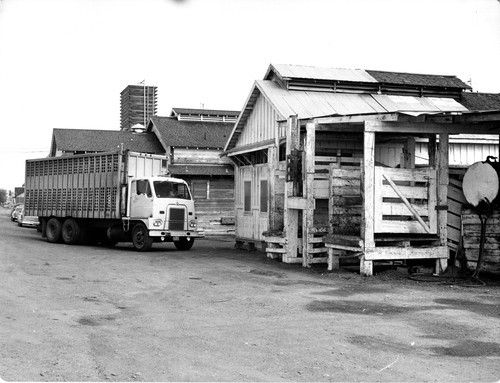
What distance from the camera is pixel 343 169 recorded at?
1630 cm

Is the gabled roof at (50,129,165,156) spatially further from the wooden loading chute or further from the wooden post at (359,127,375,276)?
the wooden post at (359,127,375,276)

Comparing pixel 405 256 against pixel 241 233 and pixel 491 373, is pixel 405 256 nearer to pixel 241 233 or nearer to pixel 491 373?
pixel 491 373

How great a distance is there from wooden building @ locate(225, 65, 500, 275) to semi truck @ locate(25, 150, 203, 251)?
2793 millimetres

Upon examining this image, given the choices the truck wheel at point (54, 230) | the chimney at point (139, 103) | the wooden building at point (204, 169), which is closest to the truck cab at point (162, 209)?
the truck wheel at point (54, 230)

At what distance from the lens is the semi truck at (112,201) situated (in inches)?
889

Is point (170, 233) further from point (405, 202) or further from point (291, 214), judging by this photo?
point (405, 202)

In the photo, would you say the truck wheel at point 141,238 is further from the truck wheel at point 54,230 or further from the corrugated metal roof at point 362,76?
the corrugated metal roof at point 362,76

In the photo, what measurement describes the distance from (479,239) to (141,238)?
471 inches

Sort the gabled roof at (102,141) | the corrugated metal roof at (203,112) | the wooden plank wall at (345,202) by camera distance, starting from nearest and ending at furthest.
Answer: the wooden plank wall at (345,202) → the gabled roof at (102,141) → the corrugated metal roof at (203,112)

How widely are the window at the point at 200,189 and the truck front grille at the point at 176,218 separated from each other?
13701mm

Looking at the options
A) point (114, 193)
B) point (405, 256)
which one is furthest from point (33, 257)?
point (405, 256)

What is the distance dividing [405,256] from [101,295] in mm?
6897

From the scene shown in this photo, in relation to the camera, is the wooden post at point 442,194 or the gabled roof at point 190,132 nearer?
the wooden post at point 442,194

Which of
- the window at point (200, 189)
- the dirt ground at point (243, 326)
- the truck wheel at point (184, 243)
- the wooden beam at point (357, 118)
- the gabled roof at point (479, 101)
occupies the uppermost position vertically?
the gabled roof at point (479, 101)
